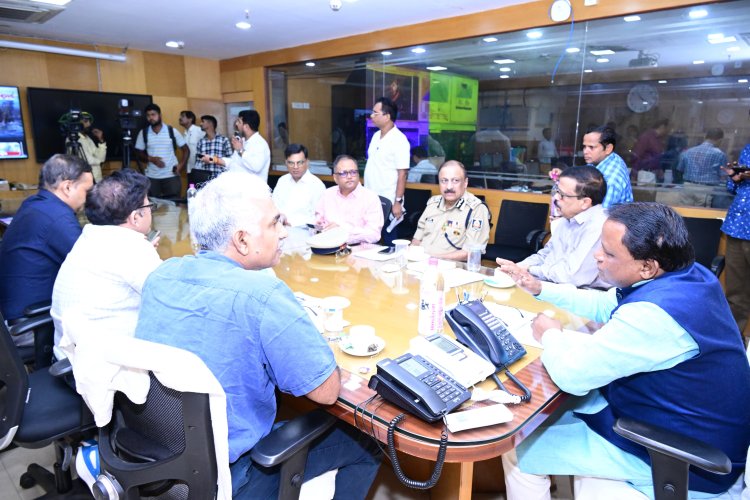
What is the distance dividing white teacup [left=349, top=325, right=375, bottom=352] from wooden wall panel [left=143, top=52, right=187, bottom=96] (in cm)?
684

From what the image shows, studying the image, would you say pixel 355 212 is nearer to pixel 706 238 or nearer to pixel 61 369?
pixel 61 369

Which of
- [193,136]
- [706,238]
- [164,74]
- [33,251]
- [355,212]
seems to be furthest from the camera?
[164,74]

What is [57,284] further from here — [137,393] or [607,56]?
[607,56]

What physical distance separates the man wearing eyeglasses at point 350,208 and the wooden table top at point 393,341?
0.50 metres

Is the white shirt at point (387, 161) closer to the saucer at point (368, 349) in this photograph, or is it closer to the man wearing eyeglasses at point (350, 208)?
the man wearing eyeglasses at point (350, 208)

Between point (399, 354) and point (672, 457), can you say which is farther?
point (399, 354)

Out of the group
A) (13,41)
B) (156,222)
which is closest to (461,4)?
(156,222)

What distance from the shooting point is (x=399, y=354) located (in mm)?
1493

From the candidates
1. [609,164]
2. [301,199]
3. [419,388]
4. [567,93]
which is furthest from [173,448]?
[567,93]

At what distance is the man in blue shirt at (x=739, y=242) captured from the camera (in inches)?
129

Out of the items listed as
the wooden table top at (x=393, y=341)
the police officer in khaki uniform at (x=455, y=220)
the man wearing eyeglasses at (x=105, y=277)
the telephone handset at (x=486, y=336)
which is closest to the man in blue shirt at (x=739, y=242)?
the police officer in khaki uniform at (x=455, y=220)

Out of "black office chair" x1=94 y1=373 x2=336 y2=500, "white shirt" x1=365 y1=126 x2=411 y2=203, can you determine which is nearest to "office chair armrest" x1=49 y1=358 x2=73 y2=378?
"black office chair" x1=94 y1=373 x2=336 y2=500

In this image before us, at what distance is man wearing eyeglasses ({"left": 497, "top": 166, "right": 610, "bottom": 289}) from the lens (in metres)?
2.29

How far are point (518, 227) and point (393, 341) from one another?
3.31 metres
